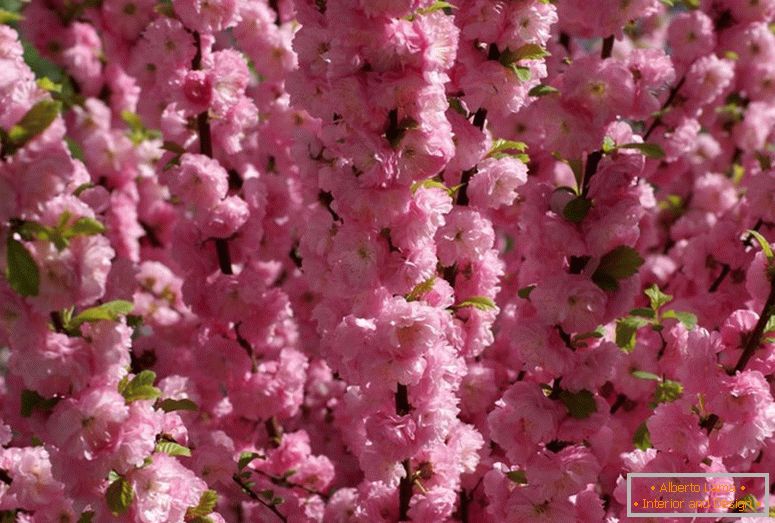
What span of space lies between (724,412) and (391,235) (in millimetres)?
551

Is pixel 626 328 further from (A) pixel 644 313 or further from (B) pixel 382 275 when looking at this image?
(B) pixel 382 275

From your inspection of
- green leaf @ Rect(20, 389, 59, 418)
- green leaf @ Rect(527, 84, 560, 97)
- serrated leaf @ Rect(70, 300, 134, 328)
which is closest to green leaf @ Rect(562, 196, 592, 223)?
green leaf @ Rect(527, 84, 560, 97)

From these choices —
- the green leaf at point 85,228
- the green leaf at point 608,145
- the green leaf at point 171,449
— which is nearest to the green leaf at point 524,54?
the green leaf at point 608,145

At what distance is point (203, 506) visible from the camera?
49.8 inches

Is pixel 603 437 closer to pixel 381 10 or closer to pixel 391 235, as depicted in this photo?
pixel 391 235

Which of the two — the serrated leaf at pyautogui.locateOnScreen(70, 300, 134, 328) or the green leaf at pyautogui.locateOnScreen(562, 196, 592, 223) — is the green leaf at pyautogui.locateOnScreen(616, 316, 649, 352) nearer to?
the green leaf at pyautogui.locateOnScreen(562, 196, 592, 223)

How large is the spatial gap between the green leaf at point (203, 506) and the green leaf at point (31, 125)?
1.92 ft

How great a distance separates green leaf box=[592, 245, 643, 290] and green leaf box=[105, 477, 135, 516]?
693 mm

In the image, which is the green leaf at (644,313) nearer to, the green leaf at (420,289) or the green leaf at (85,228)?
the green leaf at (420,289)

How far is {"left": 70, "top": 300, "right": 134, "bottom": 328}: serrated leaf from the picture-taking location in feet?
3.39

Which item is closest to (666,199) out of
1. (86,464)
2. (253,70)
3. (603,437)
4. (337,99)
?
(603,437)

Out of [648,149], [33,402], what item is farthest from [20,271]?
[648,149]

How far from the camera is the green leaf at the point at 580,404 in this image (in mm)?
Answer: 1283

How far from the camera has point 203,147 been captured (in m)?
1.61
